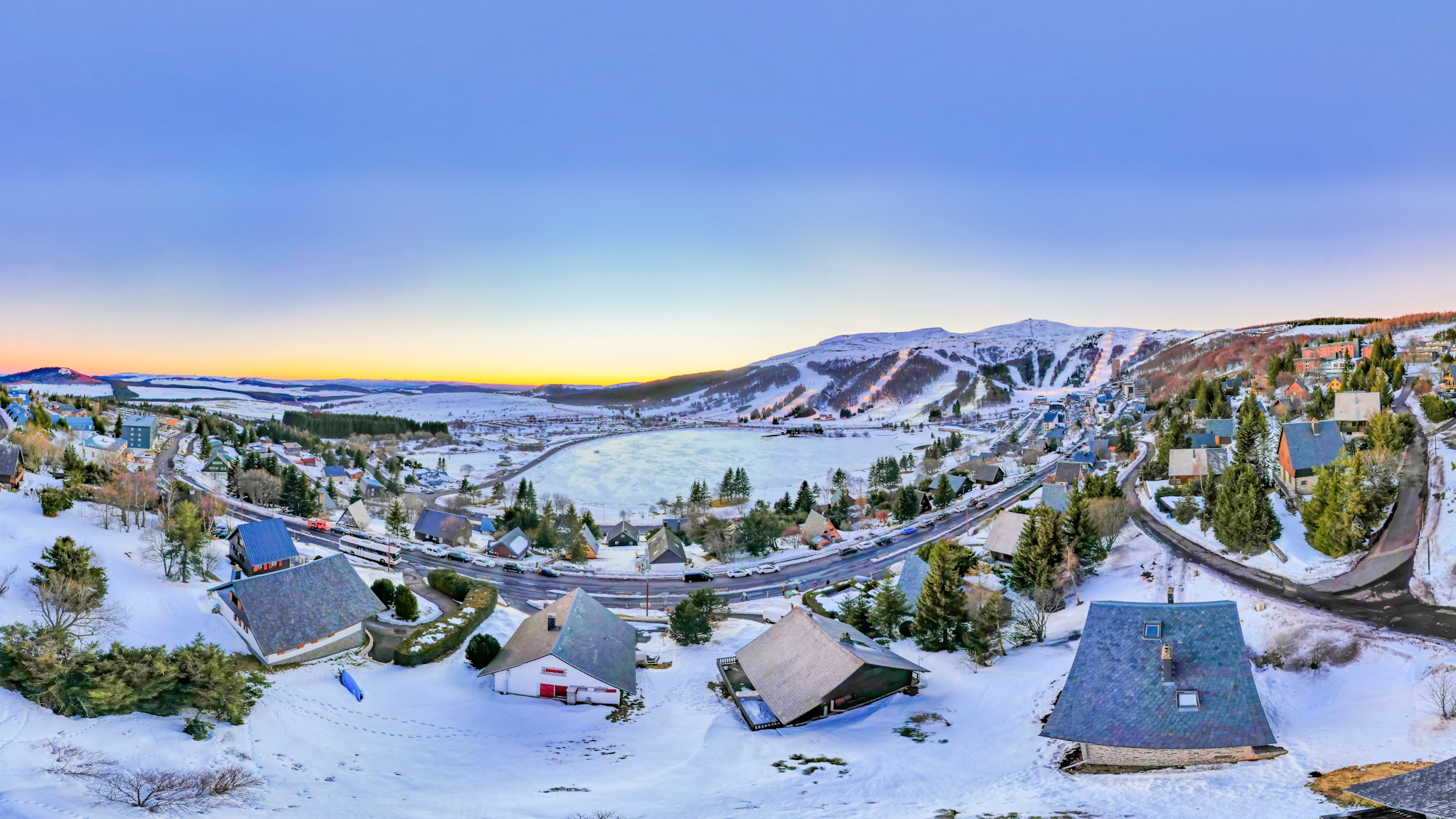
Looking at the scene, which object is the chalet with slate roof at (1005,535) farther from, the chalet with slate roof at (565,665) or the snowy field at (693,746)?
the chalet with slate roof at (565,665)

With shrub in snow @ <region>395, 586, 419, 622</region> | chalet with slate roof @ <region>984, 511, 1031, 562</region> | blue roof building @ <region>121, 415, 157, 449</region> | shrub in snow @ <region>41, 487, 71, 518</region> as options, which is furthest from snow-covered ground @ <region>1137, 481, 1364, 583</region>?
blue roof building @ <region>121, 415, 157, 449</region>

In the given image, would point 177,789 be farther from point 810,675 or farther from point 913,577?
point 913,577

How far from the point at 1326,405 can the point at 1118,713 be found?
5723 cm

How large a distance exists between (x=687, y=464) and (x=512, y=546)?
284 ft

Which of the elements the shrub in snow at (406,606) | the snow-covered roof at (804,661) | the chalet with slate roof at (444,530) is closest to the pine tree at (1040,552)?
the snow-covered roof at (804,661)

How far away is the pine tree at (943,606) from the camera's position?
111 feet

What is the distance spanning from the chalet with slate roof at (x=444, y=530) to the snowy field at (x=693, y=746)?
32.0 meters

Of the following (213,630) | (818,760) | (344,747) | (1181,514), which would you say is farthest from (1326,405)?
(213,630)

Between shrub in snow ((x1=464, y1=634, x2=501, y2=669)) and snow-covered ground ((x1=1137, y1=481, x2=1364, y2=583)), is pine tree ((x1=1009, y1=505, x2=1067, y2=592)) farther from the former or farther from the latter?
shrub in snow ((x1=464, y1=634, x2=501, y2=669))

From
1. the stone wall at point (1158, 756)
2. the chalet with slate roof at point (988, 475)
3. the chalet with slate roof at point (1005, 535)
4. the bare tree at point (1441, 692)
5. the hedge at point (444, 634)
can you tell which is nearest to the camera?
the bare tree at point (1441, 692)

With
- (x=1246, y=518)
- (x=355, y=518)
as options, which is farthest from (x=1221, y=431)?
(x=355, y=518)

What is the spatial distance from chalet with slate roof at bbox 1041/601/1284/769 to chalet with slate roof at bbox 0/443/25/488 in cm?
6894

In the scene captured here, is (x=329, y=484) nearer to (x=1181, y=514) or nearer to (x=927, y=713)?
(x=927, y=713)

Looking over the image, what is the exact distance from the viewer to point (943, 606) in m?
33.8
